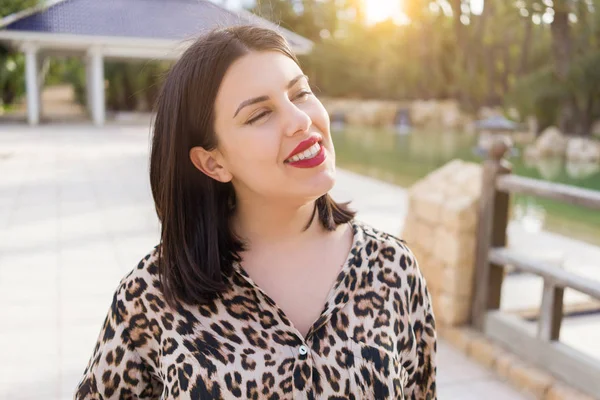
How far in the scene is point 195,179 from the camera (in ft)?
4.43

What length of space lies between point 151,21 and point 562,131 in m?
14.3

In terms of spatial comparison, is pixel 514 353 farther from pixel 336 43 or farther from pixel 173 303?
pixel 336 43

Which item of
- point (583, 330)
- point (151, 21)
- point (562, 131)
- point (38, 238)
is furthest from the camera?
point (562, 131)

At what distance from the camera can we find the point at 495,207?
352 cm

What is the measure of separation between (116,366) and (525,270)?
2556 millimetres

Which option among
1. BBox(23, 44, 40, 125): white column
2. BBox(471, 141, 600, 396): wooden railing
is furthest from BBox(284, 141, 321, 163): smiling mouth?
BBox(23, 44, 40, 125): white column

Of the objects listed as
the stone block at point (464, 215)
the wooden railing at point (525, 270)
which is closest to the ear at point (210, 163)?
the wooden railing at point (525, 270)

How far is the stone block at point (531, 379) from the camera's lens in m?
3.08

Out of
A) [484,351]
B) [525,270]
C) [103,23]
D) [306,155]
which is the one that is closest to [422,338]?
[306,155]

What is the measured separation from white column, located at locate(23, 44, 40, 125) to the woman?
18948 mm

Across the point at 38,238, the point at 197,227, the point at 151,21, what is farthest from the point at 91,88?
the point at 197,227

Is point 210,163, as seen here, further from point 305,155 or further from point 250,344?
point 250,344

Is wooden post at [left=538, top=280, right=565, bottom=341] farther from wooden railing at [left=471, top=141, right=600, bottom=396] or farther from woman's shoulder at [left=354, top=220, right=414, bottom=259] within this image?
woman's shoulder at [left=354, top=220, right=414, bottom=259]

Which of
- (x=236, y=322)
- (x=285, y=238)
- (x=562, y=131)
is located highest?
(x=285, y=238)
